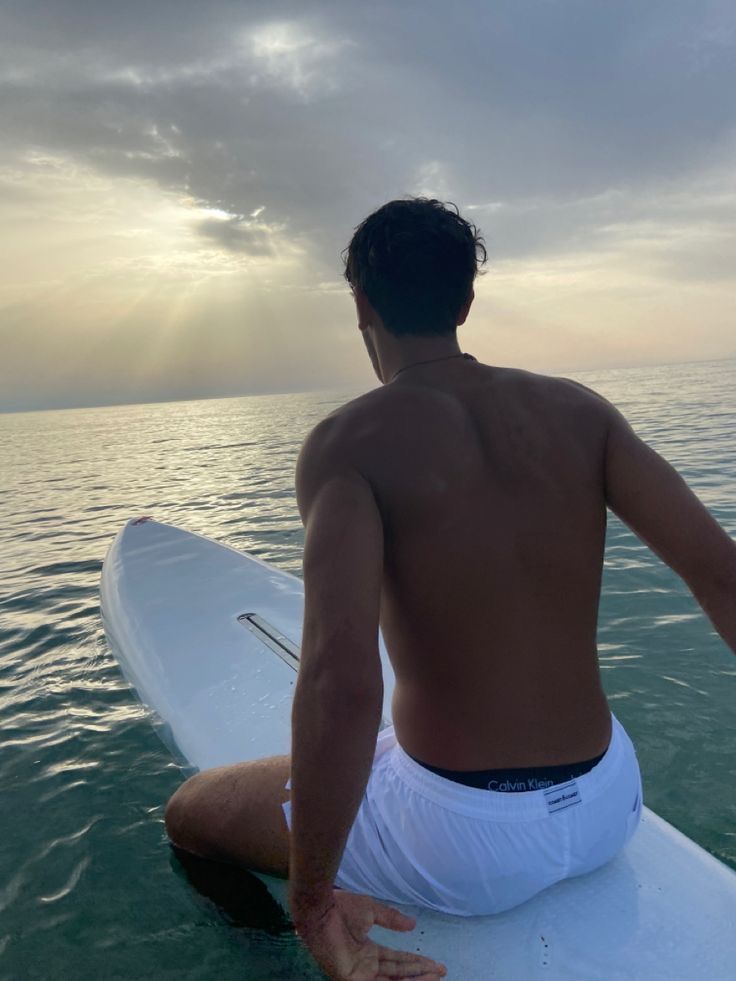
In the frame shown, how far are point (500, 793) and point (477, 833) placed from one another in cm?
11

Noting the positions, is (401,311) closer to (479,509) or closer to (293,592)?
(479,509)

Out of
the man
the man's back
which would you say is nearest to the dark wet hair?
the man

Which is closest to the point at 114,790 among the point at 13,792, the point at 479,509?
the point at 13,792

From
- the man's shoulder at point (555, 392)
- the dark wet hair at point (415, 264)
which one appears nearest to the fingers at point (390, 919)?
the man's shoulder at point (555, 392)

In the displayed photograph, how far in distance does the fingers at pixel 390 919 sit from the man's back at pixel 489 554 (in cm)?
43

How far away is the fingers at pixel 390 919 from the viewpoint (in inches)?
69.6

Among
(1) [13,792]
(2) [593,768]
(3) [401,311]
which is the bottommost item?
(1) [13,792]

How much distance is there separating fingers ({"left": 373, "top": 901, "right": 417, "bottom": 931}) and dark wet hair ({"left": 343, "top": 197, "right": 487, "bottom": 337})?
4.72 feet

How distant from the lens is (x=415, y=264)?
1.61 m

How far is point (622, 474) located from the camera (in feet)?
5.34

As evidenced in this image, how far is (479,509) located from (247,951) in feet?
6.40

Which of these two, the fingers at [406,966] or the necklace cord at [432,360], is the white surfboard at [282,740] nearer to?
the fingers at [406,966]

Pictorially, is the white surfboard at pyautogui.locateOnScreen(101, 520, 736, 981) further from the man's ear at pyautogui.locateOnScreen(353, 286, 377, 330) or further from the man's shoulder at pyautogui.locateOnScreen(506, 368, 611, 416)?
the man's ear at pyautogui.locateOnScreen(353, 286, 377, 330)

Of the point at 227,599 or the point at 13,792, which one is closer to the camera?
the point at 13,792
